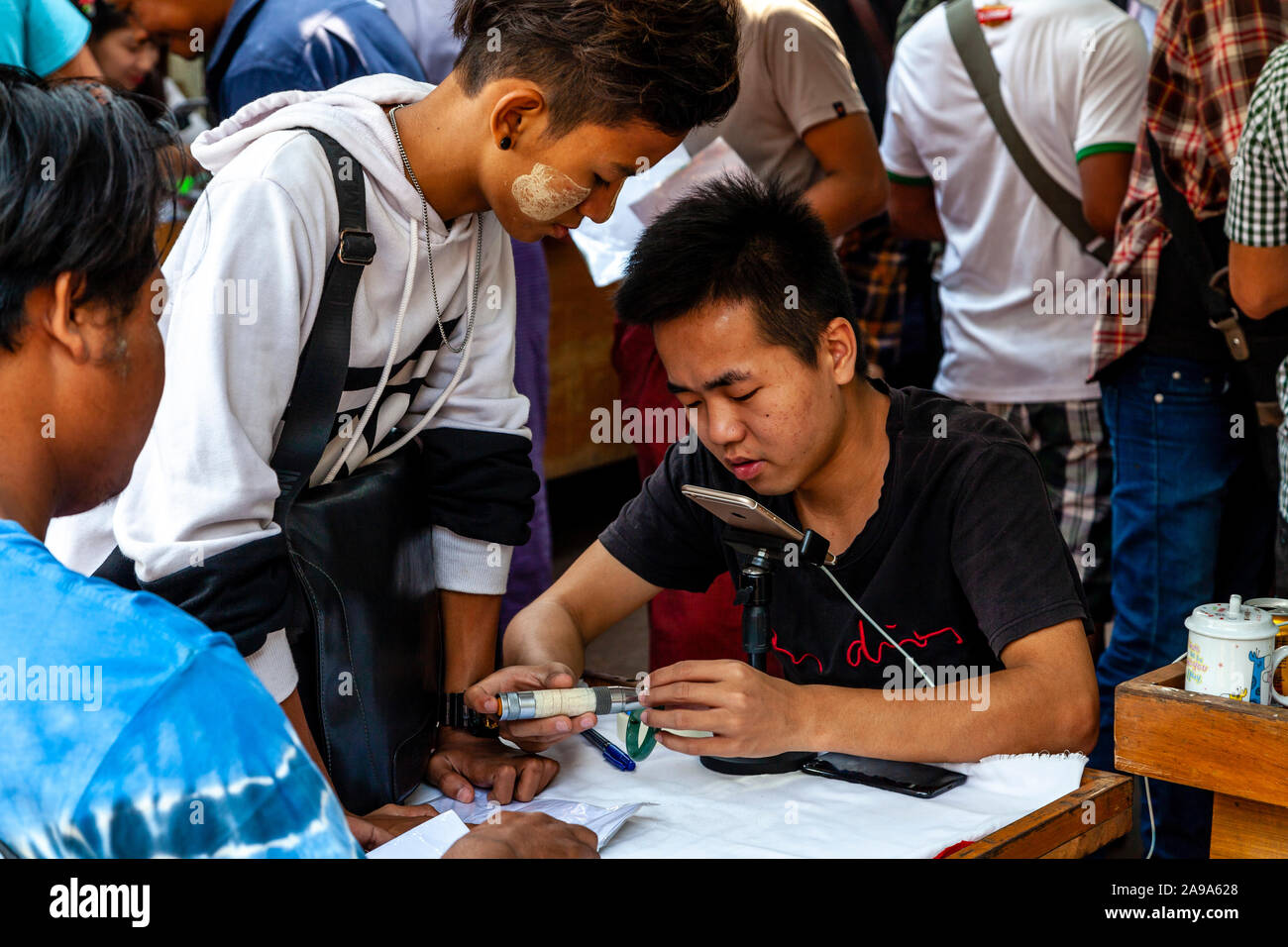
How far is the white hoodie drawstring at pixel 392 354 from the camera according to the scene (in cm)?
147

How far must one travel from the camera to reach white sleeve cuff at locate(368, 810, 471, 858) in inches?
47.8

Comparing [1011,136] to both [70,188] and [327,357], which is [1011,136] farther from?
[70,188]

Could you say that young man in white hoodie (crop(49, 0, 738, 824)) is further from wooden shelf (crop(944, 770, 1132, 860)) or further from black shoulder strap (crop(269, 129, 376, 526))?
wooden shelf (crop(944, 770, 1132, 860))

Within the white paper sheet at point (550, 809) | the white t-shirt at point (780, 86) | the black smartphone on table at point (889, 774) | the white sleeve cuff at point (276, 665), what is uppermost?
the white t-shirt at point (780, 86)

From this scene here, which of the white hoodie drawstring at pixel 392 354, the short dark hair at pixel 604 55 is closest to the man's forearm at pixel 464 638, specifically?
the white hoodie drawstring at pixel 392 354

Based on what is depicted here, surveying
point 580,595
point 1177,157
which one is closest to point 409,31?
point 580,595

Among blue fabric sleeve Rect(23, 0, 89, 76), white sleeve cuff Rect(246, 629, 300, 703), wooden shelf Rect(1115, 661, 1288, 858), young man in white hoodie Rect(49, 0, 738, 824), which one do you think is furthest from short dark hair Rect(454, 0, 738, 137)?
blue fabric sleeve Rect(23, 0, 89, 76)

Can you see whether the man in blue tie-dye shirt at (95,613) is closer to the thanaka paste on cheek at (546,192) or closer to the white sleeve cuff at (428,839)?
the white sleeve cuff at (428,839)

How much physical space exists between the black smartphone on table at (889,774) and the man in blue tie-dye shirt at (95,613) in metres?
0.66

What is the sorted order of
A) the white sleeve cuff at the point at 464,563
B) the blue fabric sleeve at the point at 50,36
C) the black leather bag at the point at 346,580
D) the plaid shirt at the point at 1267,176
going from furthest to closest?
the blue fabric sleeve at the point at 50,36 < the plaid shirt at the point at 1267,176 < the white sleeve cuff at the point at 464,563 < the black leather bag at the point at 346,580

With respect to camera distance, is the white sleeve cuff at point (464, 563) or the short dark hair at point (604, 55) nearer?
the short dark hair at point (604, 55)

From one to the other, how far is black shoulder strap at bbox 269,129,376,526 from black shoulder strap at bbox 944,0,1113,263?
1.76 meters

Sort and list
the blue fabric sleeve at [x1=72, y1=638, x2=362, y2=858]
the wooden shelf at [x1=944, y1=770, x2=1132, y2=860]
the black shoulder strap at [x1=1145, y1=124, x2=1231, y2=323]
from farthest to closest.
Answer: the black shoulder strap at [x1=1145, y1=124, x2=1231, y2=323] → the wooden shelf at [x1=944, y1=770, x2=1132, y2=860] → the blue fabric sleeve at [x1=72, y1=638, x2=362, y2=858]

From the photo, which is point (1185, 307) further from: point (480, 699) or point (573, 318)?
point (573, 318)
